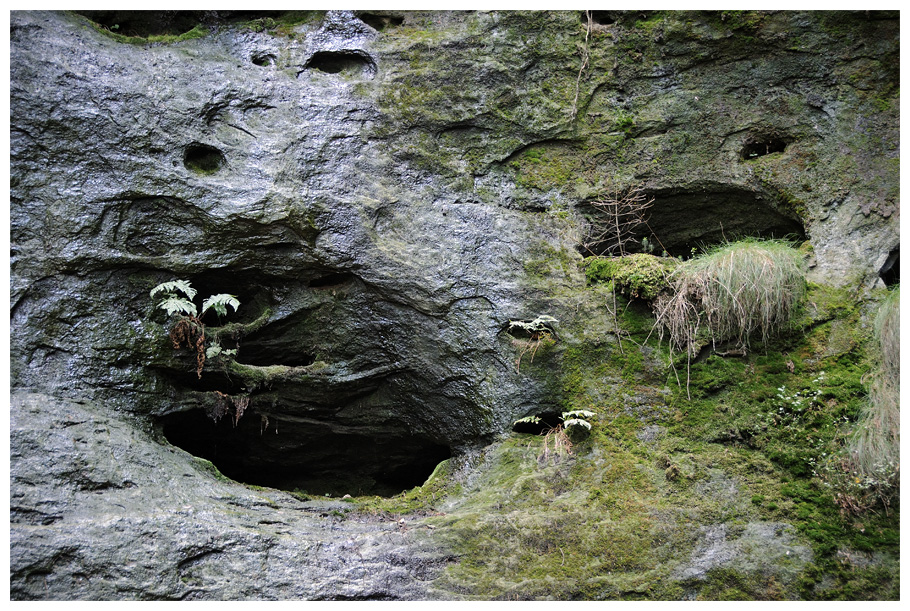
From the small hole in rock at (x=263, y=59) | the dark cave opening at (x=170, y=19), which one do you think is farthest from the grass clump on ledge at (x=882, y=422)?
the dark cave opening at (x=170, y=19)

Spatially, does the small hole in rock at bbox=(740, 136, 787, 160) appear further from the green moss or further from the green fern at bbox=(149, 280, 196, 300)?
the green fern at bbox=(149, 280, 196, 300)

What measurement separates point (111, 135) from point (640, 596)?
5951 mm

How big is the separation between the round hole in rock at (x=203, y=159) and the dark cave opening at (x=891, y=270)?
6.30 metres

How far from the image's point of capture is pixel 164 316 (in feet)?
20.0

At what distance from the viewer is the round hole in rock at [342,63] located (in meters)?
6.98

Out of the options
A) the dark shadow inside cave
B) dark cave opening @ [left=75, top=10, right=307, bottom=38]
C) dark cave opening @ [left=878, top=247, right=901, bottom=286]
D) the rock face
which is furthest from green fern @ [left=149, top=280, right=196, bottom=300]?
dark cave opening @ [left=878, top=247, right=901, bottom=286]

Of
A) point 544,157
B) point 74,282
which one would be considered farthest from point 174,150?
point 544,157

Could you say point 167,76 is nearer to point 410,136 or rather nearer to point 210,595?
point 410,136

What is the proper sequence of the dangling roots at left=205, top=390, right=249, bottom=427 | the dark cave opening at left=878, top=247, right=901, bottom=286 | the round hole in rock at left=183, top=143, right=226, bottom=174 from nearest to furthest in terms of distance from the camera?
the dark cave opening at left=878, top=247, right=901, bottom=286, the dangling roots at left=205, top=390, right=249, bottom=427, the round hole in rock at left=183, top=143, right=226, bottom=174

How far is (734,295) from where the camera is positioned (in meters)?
5.71

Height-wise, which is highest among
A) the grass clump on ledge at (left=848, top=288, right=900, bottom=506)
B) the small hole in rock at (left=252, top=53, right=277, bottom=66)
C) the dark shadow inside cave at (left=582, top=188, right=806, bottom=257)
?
the small hole in rock at (left=252, top=53, right=277, bottom=66)

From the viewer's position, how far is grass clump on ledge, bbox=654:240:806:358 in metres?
5.71

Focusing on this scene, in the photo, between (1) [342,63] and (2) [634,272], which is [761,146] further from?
(1) [342,63]

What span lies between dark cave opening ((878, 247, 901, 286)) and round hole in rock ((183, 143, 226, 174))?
6296 millimetres
